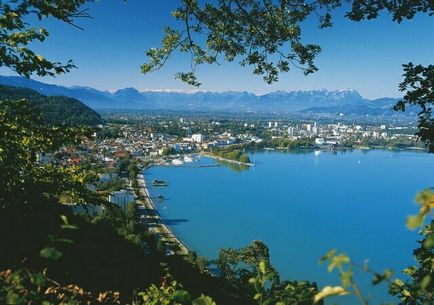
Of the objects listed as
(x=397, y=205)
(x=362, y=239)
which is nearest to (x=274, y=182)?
(x=397, y=205)

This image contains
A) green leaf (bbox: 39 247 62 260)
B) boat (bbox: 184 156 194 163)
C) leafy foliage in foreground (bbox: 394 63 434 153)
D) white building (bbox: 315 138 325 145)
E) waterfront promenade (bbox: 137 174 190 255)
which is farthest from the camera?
white building (bbox: 315 138 325 145)

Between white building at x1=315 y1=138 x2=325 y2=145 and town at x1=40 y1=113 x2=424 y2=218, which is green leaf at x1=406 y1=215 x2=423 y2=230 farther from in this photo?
white building at x1=315 y1=138 x2=325 y2=145

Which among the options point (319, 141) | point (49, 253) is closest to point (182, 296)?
point (49, 253)

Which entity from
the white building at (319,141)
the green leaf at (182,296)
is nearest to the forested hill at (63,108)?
the white building at (319,141)

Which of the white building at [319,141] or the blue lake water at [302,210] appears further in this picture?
the white building at [319,141]

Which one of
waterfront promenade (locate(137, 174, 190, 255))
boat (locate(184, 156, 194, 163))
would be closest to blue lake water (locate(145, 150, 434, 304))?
waterfront promenade (locate(137, 174, 190, 255))

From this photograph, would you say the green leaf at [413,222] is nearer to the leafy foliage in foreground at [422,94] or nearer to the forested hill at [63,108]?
the leafy foliage in foreground at [422,94]
